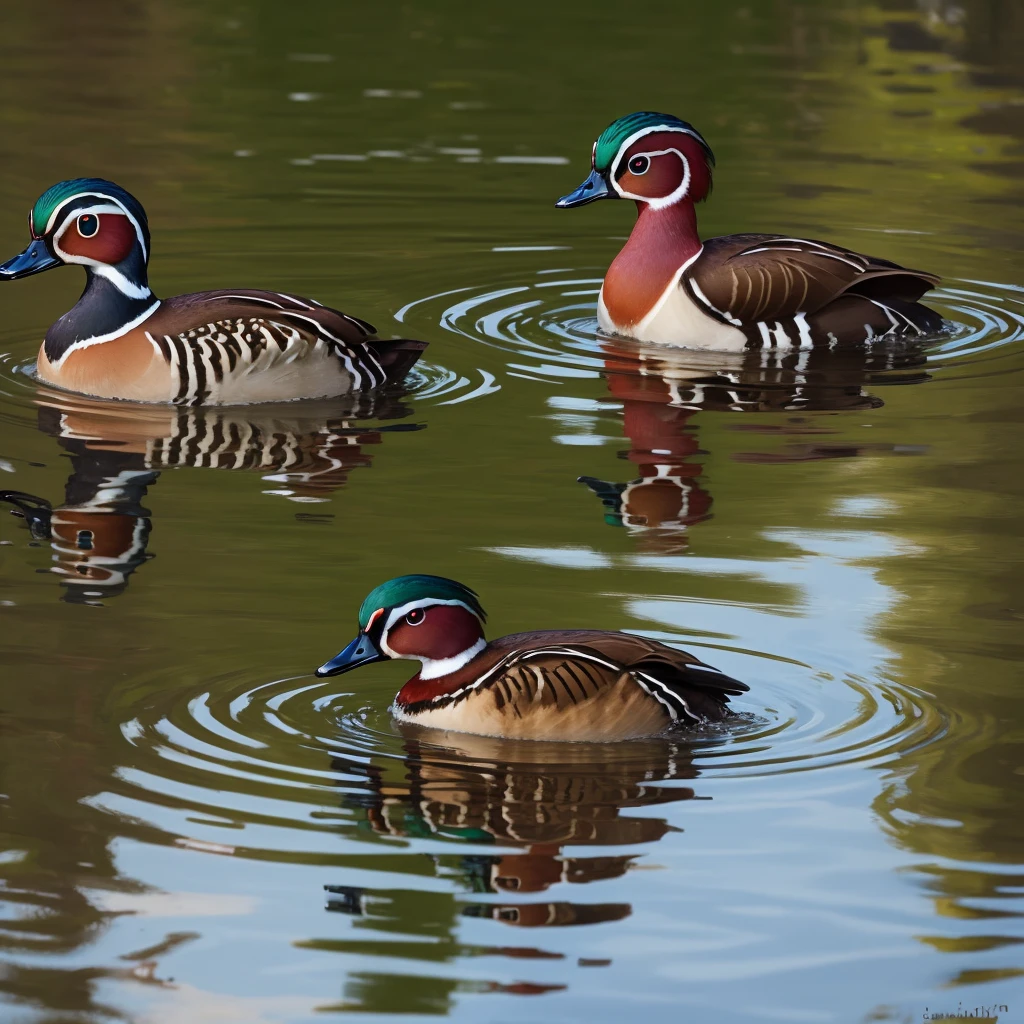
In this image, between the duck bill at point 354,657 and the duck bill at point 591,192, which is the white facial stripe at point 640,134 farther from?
the duck bill at point 354,657

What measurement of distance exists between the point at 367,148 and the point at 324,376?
809cm

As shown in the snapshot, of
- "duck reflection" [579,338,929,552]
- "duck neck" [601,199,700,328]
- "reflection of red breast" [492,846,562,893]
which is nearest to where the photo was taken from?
"reflection of red breast" [492,846,562,893]

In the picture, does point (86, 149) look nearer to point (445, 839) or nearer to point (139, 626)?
point (139, 626)

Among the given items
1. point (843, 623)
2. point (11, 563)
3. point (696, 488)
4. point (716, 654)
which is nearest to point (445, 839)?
point (716, 654)

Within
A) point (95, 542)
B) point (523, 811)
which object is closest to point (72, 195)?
point (95, 542)

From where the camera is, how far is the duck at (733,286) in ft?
45.0

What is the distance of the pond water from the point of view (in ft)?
A: 21.0

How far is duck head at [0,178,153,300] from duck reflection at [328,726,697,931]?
5.67 m

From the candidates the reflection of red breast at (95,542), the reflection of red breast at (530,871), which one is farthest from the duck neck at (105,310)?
the reflection of red breast at (530,871)

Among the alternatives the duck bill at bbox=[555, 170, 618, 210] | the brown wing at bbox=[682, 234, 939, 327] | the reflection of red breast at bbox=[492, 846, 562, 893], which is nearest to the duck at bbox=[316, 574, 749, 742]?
the reflection of red breast at bbox=[492, 846, 562, 893]

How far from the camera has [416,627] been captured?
7906 mm

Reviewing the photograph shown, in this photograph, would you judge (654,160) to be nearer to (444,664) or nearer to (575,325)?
(575,325)

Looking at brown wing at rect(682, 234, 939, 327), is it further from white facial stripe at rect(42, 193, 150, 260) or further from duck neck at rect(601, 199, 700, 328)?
white facial stripe at rect(42, 193, 150, 260)

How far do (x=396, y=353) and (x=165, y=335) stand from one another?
1.32m
